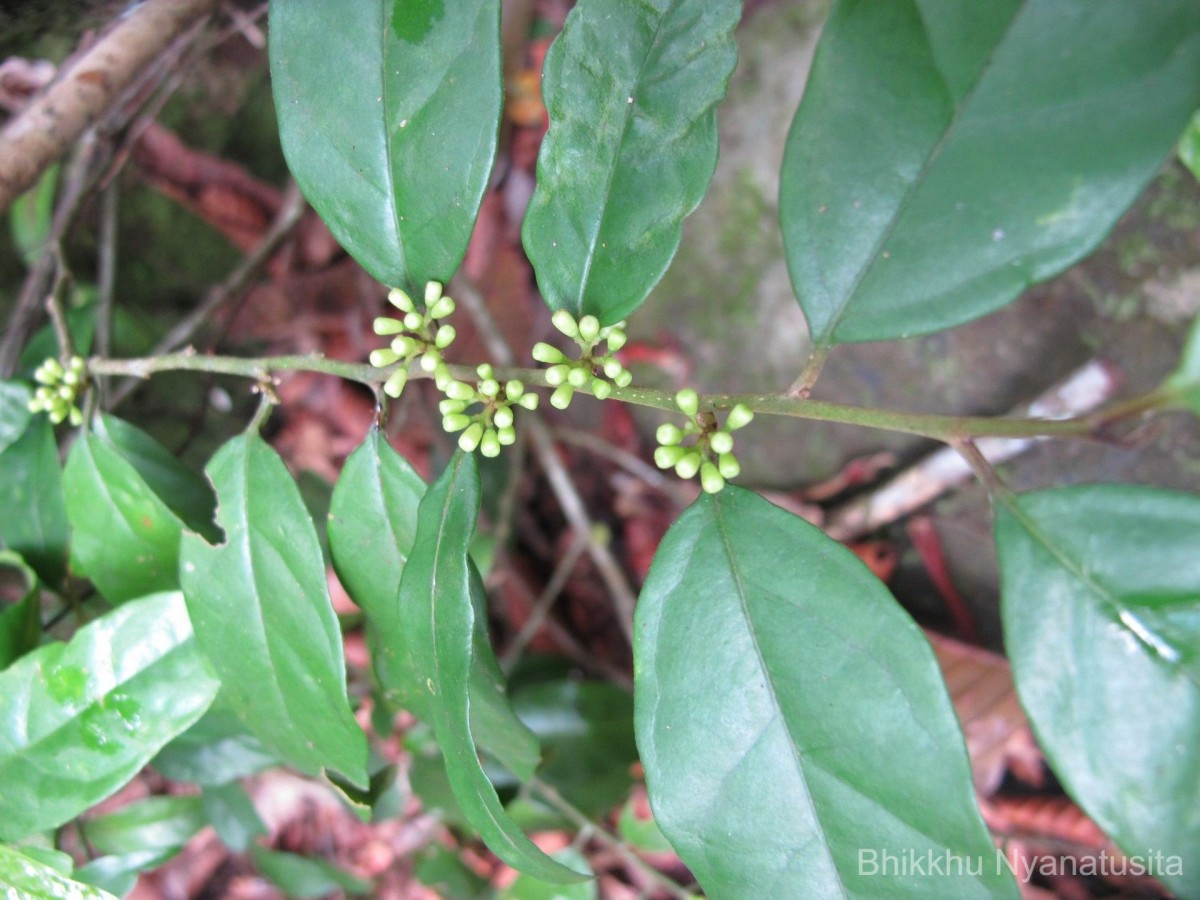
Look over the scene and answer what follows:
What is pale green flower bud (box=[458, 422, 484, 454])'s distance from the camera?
110 centimetres

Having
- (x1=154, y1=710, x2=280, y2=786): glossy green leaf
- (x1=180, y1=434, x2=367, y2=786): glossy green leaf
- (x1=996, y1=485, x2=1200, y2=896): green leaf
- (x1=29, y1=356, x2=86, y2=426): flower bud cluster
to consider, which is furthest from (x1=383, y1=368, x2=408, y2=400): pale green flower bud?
(x1=154, y1=710, x2=280, y2=786): glossy green leaf

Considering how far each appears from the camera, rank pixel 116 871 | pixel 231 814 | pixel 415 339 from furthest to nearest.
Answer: pixel 231 814 → pixel 116 871 → pixel 415 339

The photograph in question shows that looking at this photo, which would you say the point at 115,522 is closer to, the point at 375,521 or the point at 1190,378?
the point at 375,521

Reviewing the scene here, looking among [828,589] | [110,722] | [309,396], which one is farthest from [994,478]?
[309,396]

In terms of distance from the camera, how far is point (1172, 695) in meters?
0.82

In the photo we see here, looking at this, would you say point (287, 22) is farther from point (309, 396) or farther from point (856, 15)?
point (309, 396)

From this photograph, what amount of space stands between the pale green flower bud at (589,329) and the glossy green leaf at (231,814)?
1585 millimetres

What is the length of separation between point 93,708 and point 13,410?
1.93 feet

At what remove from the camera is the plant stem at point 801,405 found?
861 mm

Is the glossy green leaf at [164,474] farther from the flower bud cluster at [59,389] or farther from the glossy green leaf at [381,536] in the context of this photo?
the glossy green leaf at [381,536]

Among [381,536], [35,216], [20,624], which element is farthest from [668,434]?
[35,216]

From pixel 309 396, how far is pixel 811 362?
2.32 m

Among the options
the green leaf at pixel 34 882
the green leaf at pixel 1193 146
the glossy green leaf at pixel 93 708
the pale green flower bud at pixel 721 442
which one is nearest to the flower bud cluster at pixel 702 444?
the pale green flower bud at pixel 721 442

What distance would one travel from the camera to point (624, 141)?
1044 millimetres
